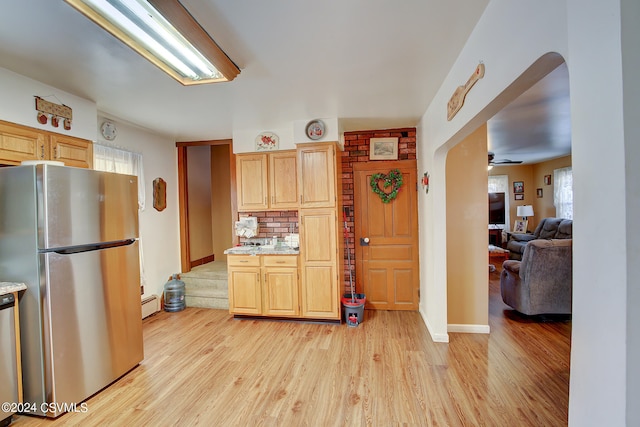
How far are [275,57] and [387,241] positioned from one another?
269cm

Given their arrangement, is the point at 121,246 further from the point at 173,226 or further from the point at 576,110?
the point at 576,110

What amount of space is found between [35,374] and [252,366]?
153 cm

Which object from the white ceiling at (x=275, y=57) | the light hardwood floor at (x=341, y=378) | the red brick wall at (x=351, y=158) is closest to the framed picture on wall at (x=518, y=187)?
the light hardwood floor at (x=341, y=378)

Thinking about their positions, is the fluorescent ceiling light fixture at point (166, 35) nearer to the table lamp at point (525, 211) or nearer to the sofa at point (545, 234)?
the sofa at point (545, 234)

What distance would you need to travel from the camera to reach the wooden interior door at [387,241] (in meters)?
3.68

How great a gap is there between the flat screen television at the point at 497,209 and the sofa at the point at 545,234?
0.74 m

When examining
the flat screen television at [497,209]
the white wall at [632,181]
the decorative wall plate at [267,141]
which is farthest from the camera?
the flat screen television at [497,209]

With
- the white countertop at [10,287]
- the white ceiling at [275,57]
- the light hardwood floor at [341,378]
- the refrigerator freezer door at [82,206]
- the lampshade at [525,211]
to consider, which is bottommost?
the light hardwood floor at [341,378]

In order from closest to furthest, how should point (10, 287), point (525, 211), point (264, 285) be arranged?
point (10, 287) < point (264, 285) < point (525, 211)

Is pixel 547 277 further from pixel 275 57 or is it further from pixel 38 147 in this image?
pixel 38 147

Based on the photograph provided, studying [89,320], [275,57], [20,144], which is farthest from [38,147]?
[275,57]

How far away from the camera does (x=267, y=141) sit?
12.1ft

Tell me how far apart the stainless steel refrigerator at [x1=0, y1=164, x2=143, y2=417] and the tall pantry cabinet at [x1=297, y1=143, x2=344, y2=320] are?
6.23ft

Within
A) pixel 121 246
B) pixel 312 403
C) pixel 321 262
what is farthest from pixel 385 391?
pixel 121 246
